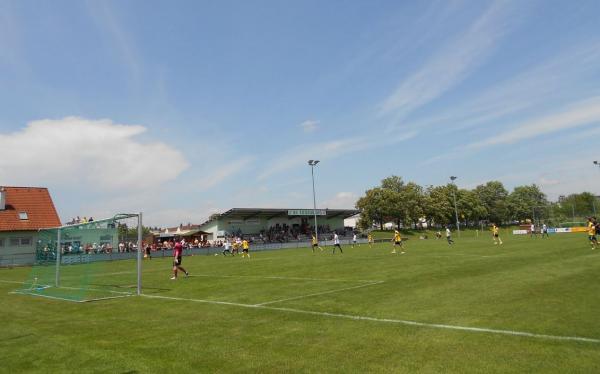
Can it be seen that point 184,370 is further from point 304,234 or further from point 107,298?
point 304,234

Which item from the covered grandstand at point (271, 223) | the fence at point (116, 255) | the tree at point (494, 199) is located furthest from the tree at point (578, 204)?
the fence at point (116, 255)

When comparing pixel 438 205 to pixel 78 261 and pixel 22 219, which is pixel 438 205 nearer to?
pixel 22 219

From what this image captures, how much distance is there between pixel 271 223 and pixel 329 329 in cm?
6713

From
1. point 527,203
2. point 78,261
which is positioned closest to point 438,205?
point 527,203

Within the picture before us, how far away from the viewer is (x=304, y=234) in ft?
Result: 256

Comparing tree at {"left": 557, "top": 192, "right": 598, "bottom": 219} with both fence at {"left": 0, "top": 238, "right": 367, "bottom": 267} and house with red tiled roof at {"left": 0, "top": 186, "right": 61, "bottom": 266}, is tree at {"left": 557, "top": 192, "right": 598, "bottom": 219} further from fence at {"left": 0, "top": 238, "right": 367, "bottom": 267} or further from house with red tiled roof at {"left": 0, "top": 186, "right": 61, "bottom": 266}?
house with red tiled roof at {"left": 0, "top": 186, "right": 61, "bottom": 266}

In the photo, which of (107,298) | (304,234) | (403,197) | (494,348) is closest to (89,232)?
(107,298)

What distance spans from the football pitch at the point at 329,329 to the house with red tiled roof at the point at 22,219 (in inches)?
1388

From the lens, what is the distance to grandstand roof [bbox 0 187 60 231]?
45.6 m

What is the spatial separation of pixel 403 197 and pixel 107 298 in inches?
3623

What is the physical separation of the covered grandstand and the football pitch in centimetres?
5232

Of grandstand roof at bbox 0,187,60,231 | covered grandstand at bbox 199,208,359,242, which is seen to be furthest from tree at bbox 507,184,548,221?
grandstand roof at bbox 0,187,60,231

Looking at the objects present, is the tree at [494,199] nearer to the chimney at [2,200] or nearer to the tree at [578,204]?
the tree at [578,204]

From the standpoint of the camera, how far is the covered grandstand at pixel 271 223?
67.5 m
